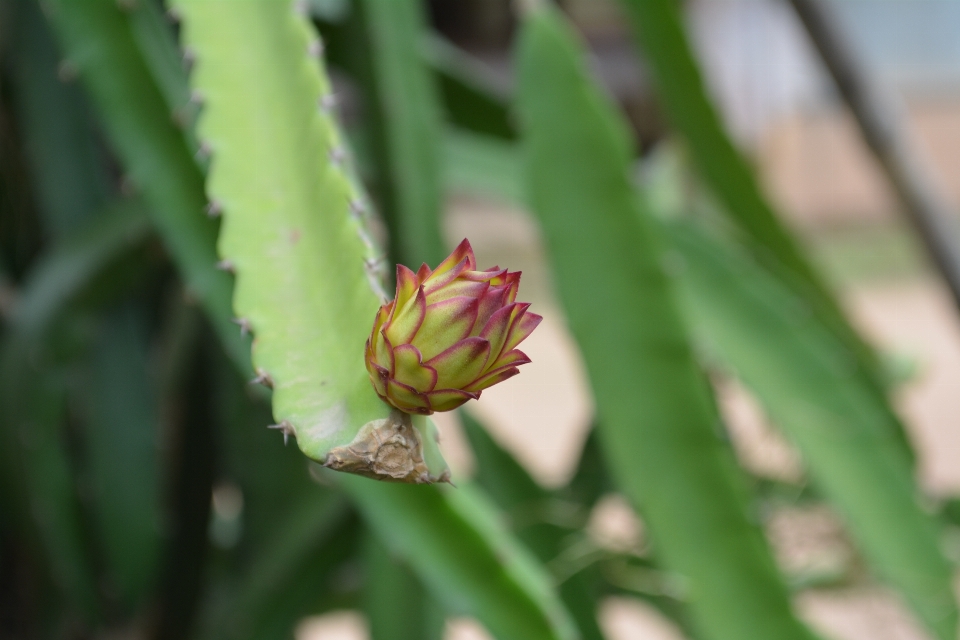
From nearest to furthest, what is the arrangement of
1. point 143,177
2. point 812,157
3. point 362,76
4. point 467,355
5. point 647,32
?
point 467,355
point 143,177
point 362,76
point 647,32
point 812,157

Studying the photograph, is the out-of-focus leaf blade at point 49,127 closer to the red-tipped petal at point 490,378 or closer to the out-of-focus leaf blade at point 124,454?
the out-of-focus leaf blade at point 124,454

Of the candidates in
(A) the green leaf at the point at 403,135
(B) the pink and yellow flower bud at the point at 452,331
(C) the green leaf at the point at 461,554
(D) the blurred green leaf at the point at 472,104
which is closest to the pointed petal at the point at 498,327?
(B) the pink and yellow flower bud at the point at 452,331

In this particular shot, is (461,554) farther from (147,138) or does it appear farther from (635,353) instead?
(147,138)

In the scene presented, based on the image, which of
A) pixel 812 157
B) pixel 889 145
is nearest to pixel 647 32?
pixel 889 145

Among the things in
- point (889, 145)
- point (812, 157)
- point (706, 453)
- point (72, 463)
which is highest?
point (889, 145)

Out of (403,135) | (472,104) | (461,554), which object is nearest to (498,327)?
(461,554)

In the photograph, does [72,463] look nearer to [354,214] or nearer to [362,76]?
[362,76]

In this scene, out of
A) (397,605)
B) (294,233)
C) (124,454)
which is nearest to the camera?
(294,233)
